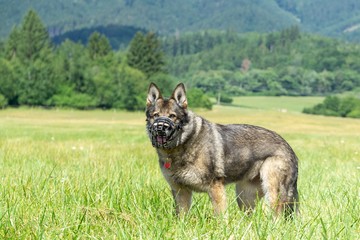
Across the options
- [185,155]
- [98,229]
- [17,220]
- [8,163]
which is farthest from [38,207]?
[8,163]

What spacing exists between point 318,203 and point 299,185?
197 cm

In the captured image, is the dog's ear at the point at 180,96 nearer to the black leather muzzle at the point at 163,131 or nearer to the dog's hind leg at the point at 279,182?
the black leather muzzle at the point at 163,131

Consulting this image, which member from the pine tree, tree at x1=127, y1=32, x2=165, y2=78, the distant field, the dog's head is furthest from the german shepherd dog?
the distant field

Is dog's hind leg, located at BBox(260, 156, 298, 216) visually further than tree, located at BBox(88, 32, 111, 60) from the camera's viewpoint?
No

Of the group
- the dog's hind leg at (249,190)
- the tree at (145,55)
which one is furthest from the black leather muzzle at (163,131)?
the tree at (145,55)

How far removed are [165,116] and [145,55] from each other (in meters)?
118

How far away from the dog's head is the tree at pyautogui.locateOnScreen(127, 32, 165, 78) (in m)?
115

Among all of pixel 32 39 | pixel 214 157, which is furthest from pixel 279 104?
pixel 214 157

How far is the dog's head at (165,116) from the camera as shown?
6568mm

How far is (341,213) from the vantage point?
5922 millimetres

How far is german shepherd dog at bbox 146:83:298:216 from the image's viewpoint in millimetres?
6746

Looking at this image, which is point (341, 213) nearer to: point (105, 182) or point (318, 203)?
point (318, 203)

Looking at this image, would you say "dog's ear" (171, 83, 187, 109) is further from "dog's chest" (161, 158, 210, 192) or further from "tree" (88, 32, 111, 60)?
"tree" (88, 32, 111, 60)

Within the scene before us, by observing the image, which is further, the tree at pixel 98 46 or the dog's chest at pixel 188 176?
the tree at pixel 98 46
